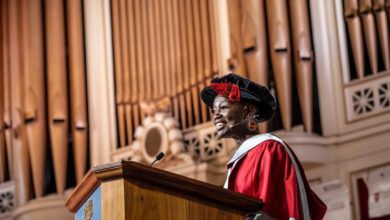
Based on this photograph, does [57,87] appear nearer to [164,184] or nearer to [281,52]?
[281,52]

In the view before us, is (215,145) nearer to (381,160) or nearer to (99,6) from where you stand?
(381,160)

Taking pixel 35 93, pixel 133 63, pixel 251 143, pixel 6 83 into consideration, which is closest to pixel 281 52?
pixel 133 63

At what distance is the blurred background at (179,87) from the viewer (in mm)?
6738

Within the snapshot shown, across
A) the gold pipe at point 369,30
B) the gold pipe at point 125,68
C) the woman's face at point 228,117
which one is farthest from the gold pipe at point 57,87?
the woman's face at point 228,117

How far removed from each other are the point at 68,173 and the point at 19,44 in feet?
3.53

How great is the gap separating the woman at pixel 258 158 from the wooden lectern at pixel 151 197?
8.5 inches

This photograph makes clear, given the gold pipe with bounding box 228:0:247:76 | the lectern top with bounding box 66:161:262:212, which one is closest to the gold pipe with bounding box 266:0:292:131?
the gold pipe with bounding box 228:0:247:76

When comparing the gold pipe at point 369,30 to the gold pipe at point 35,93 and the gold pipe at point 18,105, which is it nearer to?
the gold pipe at point 35,93

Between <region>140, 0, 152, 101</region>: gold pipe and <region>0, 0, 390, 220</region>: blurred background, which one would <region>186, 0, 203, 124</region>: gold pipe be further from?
<region>140, 0, 152, 101</region>: gold pipe

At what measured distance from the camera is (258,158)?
13.5 feet

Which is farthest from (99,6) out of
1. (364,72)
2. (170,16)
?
(364,72)

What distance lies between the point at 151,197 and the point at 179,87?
416 cm

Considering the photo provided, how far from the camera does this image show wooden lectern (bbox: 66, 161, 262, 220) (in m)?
3.46

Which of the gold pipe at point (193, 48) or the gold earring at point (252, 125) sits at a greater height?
the gold pipe at point (193, 48)
